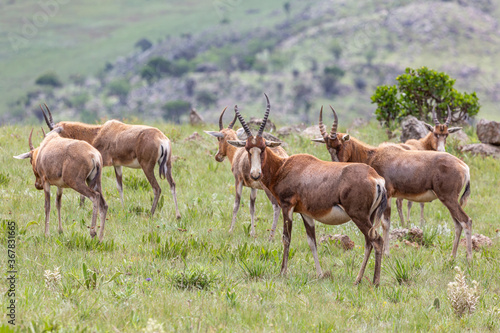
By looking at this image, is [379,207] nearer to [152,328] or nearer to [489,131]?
[152,328]

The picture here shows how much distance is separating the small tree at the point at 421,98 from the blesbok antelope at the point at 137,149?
895 centimetres

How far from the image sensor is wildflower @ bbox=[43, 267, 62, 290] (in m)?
6.80

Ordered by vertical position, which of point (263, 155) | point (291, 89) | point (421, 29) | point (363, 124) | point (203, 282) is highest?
point (263, 155)

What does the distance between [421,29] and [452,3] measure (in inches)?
1058

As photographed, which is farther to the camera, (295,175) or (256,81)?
(256,81)

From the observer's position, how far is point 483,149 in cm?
1625

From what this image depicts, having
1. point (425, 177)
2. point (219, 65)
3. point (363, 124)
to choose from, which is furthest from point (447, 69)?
point (425, 177)

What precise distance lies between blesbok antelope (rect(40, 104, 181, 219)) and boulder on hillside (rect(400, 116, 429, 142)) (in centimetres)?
783

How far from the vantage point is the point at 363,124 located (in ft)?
67.0

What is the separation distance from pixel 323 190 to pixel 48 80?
159m

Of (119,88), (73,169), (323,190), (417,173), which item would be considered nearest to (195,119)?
(73,169)

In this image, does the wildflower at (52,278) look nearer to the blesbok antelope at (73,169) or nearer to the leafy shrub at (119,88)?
the blesbok antelope at (73,169)

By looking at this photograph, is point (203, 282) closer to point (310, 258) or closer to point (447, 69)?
point (310, 258)

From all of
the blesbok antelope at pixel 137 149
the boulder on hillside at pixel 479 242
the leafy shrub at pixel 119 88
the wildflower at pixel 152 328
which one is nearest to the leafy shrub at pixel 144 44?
the leafy shrub at pixel 119 88
